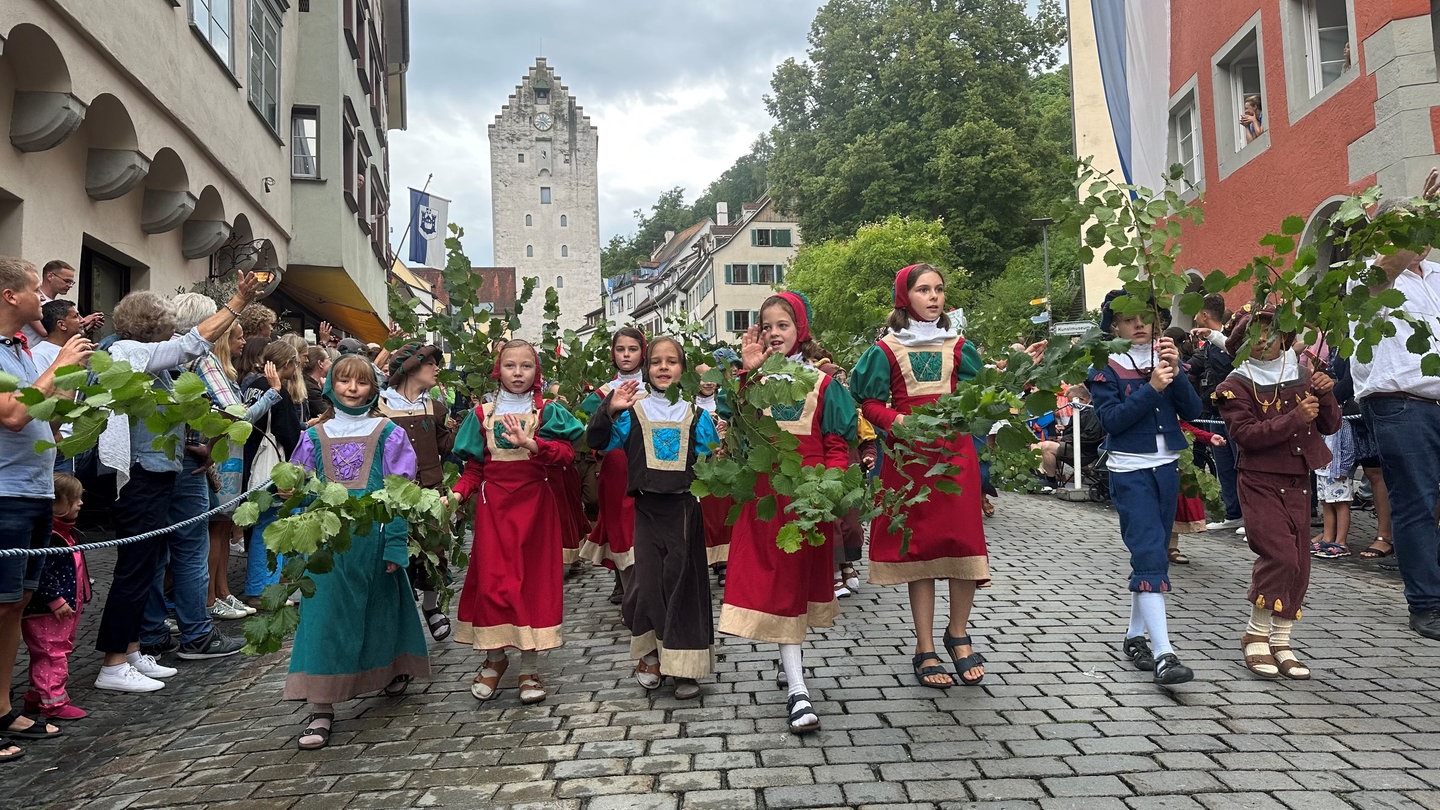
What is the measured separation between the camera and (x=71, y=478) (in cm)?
512

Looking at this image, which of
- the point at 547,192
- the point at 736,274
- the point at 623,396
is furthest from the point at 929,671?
the point at 547,192

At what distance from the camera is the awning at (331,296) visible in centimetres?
1917

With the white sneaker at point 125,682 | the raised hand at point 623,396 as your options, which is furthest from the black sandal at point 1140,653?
the white sneaker at point 125,682

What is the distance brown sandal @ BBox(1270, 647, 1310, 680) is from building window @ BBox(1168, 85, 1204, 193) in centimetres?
1346

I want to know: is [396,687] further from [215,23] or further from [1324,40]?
[1324,40]

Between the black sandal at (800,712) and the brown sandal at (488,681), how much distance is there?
5.13ft

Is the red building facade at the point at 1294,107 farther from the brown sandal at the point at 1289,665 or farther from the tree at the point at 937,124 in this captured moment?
the tree at the point at 937,124

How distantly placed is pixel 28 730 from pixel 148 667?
3.18 feet

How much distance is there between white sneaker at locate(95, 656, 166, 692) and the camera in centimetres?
546

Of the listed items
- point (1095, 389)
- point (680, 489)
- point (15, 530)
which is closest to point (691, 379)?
point (680, 489)

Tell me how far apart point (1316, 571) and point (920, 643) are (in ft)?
14.5

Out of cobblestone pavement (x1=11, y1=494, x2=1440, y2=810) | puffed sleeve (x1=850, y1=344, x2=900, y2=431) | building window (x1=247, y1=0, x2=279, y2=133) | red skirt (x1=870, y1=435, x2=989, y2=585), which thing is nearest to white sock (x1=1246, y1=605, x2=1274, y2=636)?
cobblestone pavement (x1=11, y1=494, x2=1440, y2=810)

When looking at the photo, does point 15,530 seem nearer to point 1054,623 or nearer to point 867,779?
point 867,779

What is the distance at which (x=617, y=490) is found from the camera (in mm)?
6930
